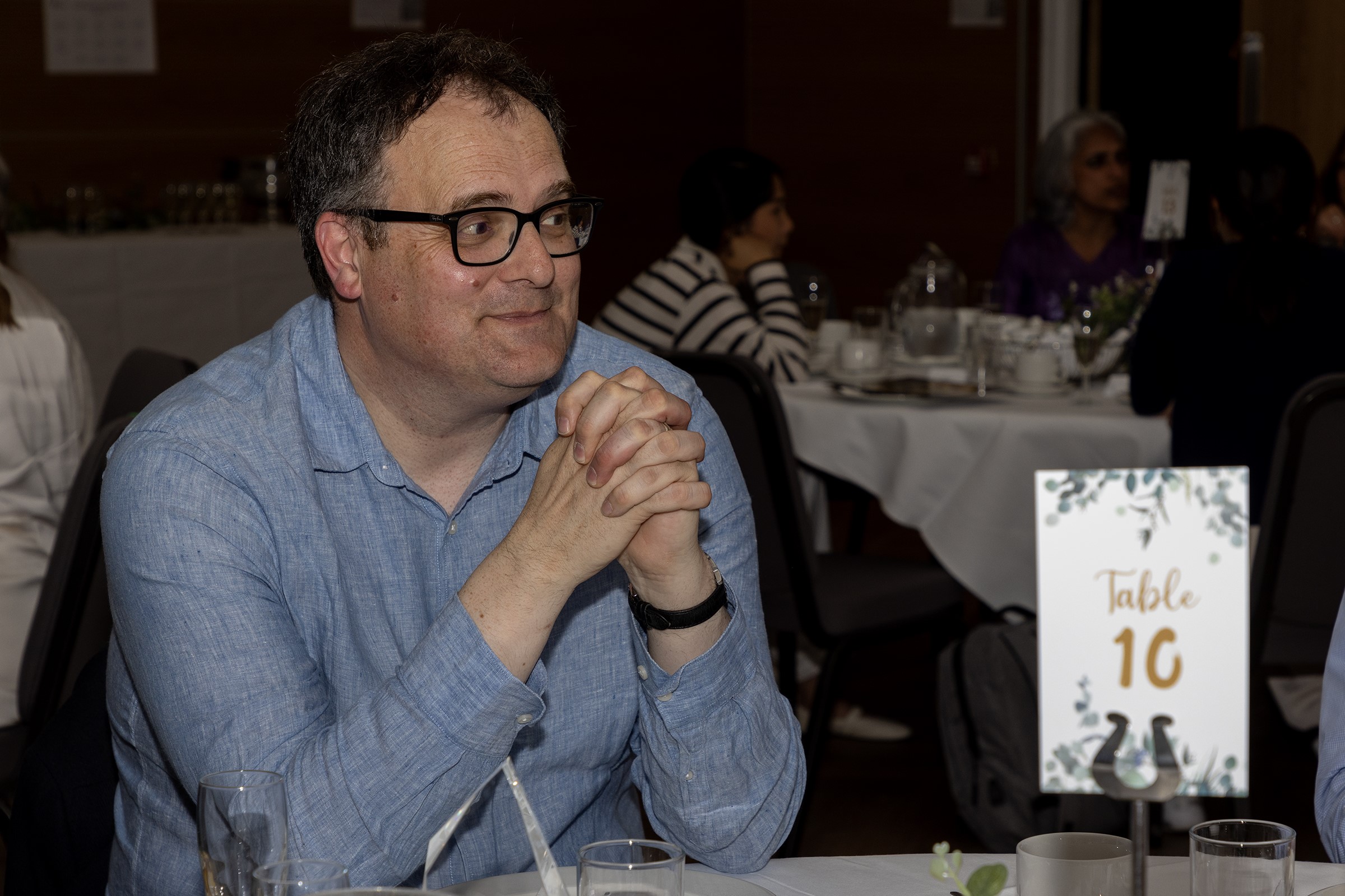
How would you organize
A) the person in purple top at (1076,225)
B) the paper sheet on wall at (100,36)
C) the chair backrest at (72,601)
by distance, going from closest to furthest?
the chair backrest at (72,601) < the person in purple top at (1076,225) < the paper sheet on wall at (100,36)

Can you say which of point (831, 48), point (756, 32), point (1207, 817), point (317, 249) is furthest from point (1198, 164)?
point (317, 249)

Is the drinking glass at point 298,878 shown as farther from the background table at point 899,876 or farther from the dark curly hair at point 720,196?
the dark curly hair at point 720,196

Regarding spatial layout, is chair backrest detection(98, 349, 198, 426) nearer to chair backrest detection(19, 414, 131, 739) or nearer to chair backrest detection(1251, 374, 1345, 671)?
chair backrest detection(19, 414, 131, 739)

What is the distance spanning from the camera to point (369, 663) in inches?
51.5

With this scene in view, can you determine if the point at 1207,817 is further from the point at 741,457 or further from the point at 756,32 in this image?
the point at 756,32

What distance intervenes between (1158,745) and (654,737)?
0.54m

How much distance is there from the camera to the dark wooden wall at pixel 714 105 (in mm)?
6715

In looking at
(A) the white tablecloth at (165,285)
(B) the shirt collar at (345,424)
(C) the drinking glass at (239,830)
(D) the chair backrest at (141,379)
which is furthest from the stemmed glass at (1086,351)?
(A) the white tablecloth at (165,285)

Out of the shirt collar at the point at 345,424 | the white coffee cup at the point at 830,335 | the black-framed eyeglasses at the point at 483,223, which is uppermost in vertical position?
the black-framed eyeglasses at the point at 483,223

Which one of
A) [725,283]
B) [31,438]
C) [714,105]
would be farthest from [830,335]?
[714,105]

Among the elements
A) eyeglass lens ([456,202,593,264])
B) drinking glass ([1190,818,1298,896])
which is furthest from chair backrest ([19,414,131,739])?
drinking glass ([1190,818,1298,896])

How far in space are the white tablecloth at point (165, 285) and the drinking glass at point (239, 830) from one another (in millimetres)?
4568

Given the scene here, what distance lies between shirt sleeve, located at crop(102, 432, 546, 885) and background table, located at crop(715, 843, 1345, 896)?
0.79 feet

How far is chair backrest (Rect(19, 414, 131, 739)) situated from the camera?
6.07 feet
